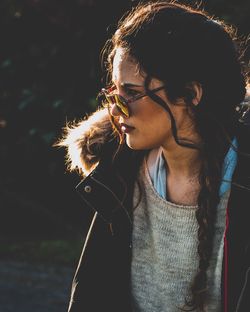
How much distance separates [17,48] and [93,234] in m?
5.20

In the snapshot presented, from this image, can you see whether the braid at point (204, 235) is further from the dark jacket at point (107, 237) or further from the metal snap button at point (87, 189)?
the metal snap button at point (87, 189)

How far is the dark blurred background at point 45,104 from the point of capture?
6.95 metres

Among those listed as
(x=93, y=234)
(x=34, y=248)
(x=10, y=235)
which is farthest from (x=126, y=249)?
(x=10, y=235)

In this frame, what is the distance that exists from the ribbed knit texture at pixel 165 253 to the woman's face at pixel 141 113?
248mm

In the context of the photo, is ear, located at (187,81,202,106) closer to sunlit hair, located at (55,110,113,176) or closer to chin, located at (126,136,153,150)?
chin, located at (126,136,153,150)

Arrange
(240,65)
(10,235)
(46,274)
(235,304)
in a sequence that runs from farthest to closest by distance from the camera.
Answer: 1. (10,235)
2. (46,274)
3. (240,65)
4. (235,304)

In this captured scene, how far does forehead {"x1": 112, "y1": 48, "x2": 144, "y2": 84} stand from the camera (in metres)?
2.65

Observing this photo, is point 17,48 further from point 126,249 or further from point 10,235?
point 126,249

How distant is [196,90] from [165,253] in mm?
667

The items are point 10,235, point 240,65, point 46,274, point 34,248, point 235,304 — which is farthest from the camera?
point 10,235

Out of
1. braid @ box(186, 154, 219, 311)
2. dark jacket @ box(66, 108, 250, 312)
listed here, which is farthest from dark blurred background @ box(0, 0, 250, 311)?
braid @ box(186, 154, 219, 311)

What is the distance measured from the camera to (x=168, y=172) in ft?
9.45

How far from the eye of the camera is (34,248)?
7.31 meters

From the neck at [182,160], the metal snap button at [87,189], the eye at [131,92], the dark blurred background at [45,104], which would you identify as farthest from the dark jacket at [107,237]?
the dark blurred background at [45,104]
